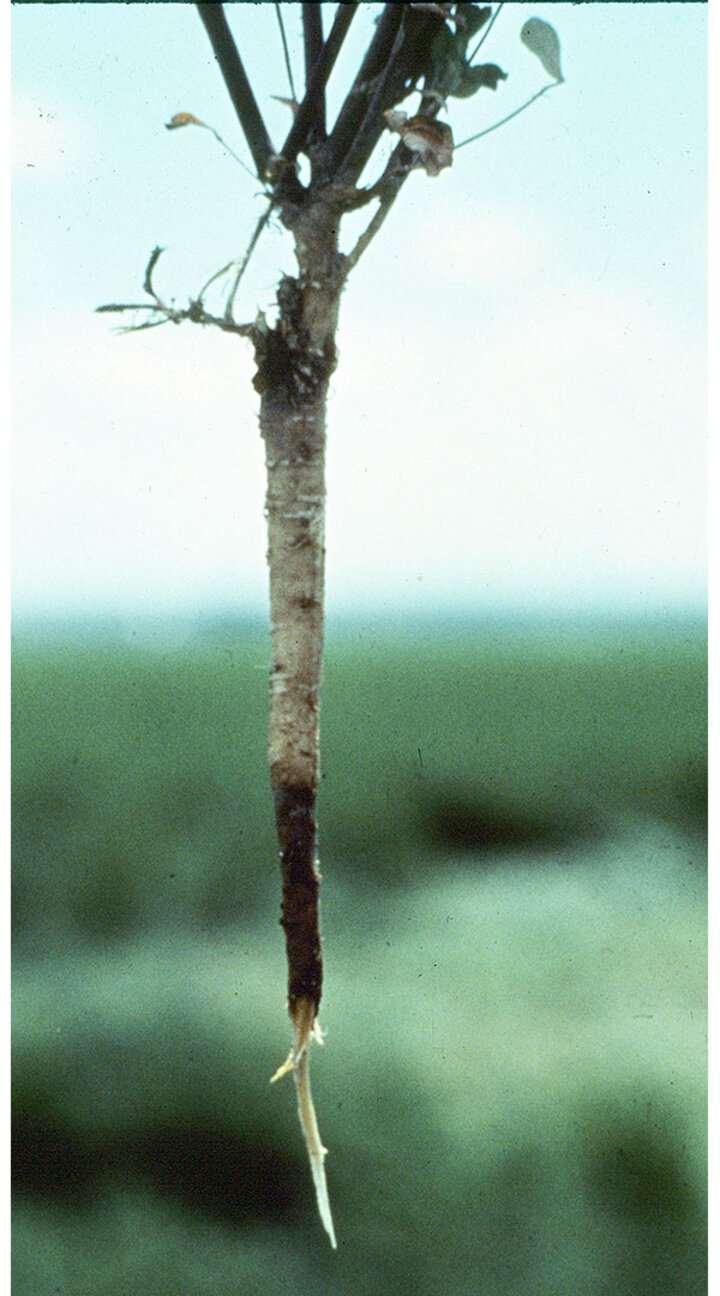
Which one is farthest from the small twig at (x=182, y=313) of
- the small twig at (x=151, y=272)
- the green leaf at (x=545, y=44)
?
the green leaf at (x=545, y=44)

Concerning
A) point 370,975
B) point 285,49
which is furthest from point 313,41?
point 370,975

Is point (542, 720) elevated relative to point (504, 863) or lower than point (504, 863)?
elevated

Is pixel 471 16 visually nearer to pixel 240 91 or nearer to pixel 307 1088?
pixel 240 91

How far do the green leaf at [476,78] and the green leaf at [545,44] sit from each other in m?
0.05

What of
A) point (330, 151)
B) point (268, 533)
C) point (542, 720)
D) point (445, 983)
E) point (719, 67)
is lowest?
point (445, 983)

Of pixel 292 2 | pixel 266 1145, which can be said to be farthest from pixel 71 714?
pixel 292 2

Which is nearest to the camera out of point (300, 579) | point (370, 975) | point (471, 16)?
point (471, 16)

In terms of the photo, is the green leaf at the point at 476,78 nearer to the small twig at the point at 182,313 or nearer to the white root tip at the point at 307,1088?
the small twig at the point at 182,313

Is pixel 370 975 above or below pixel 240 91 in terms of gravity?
below

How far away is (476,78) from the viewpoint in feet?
3.78

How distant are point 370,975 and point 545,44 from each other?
119 cm

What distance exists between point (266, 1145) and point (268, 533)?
77cm

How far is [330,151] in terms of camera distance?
117cm

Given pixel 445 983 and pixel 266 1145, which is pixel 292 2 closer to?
pixel 445 983
